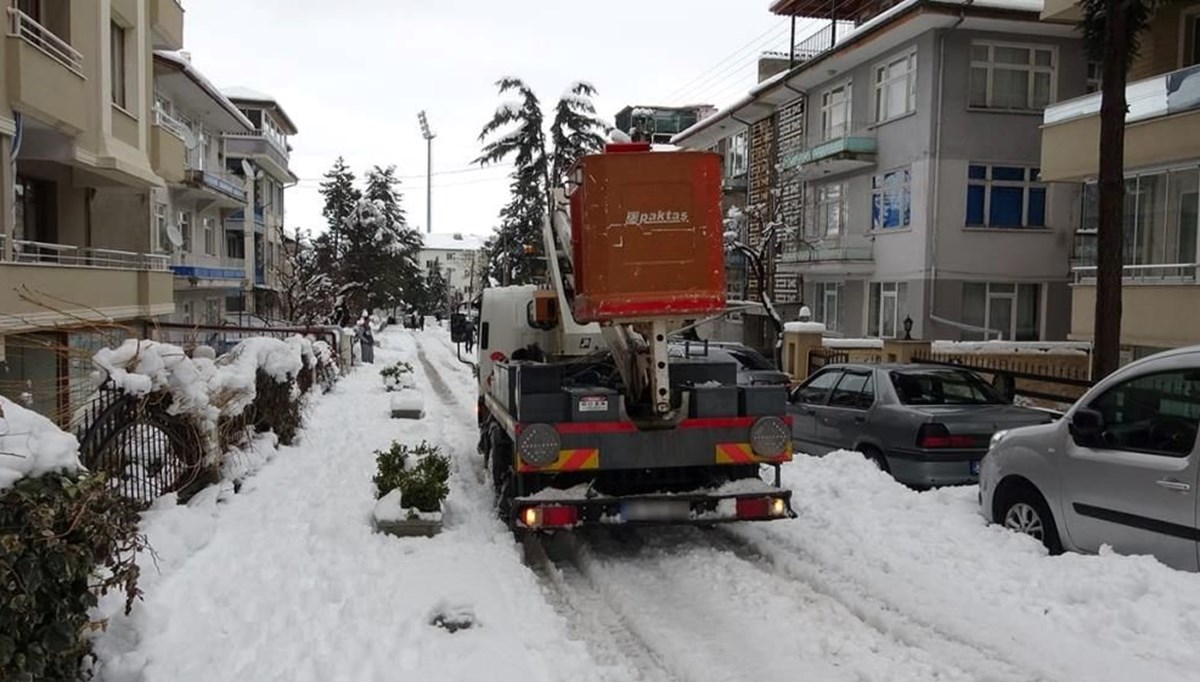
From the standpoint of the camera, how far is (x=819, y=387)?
39.0 ft

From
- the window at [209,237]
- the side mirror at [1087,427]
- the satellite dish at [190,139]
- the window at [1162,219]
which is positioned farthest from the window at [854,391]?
the window at [209,237]

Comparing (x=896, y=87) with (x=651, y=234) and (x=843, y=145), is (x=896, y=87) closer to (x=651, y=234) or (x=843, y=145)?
(x=843, y=145)

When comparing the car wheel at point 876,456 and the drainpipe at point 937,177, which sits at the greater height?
the drainpipe at point 937,177

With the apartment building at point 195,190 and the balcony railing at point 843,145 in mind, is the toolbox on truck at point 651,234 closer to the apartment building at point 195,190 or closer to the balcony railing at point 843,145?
the apartment building at point 195,190

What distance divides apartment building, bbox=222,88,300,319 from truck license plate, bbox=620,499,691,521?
3622 cm

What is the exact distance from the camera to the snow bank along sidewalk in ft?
16.0

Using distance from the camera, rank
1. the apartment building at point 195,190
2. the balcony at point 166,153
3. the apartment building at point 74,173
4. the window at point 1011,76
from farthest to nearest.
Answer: the apartment building at point 195,190, the window at point 1011,76, the balcony at point 166,153, the apartment building at point 74,173

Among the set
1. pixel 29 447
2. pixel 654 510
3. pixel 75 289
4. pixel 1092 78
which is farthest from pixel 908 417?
A: pixel 1092 78

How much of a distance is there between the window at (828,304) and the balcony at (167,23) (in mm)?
19578

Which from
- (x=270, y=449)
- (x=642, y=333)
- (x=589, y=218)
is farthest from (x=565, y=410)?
(x=270, y=449)

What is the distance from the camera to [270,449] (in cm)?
1108

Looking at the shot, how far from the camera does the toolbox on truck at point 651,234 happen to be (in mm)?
7094

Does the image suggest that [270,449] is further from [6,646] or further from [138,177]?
[138,177]

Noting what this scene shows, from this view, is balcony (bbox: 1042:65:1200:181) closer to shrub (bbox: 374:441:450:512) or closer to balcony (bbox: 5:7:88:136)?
shrub (bbox: 374:441:450:512)
